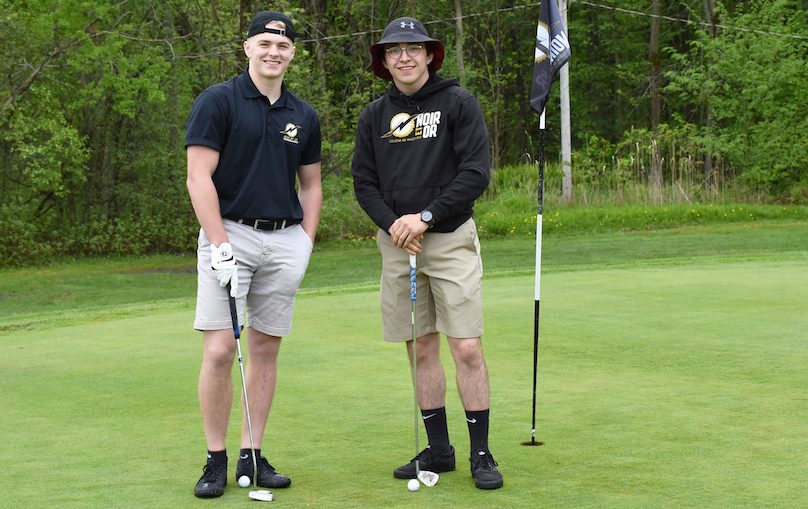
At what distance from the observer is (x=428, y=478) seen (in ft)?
13.9

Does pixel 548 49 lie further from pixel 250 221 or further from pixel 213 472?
pixel 213 472

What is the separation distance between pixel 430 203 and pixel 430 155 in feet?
0.63

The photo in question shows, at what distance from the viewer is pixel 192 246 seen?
22.5 metres

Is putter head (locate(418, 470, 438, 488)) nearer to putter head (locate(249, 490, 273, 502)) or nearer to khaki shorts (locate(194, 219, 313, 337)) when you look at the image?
putter head (locate(249, 490, 273, 502))

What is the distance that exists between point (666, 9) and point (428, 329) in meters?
36.3

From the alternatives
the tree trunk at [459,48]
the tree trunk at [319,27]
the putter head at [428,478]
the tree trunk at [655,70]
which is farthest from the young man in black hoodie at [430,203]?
the tree trunk at [655,70]

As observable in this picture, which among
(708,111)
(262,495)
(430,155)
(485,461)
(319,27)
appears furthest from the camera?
(708,111)

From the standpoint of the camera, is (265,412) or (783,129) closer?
(265,412)

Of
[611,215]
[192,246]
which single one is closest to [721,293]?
[611,215]

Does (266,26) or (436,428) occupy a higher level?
(266,26)

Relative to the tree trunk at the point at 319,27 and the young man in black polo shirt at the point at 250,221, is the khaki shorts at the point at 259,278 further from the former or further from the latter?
the tree trunk at the point at 319,27

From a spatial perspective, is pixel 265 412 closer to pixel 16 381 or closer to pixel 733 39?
pixel 16 381

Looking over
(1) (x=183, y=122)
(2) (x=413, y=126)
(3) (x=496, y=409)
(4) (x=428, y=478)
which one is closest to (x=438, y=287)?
(2) (x=413, y=126)

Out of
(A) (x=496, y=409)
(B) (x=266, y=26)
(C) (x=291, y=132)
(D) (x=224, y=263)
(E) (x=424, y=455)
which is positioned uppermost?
(B) (x=266, y=26)
